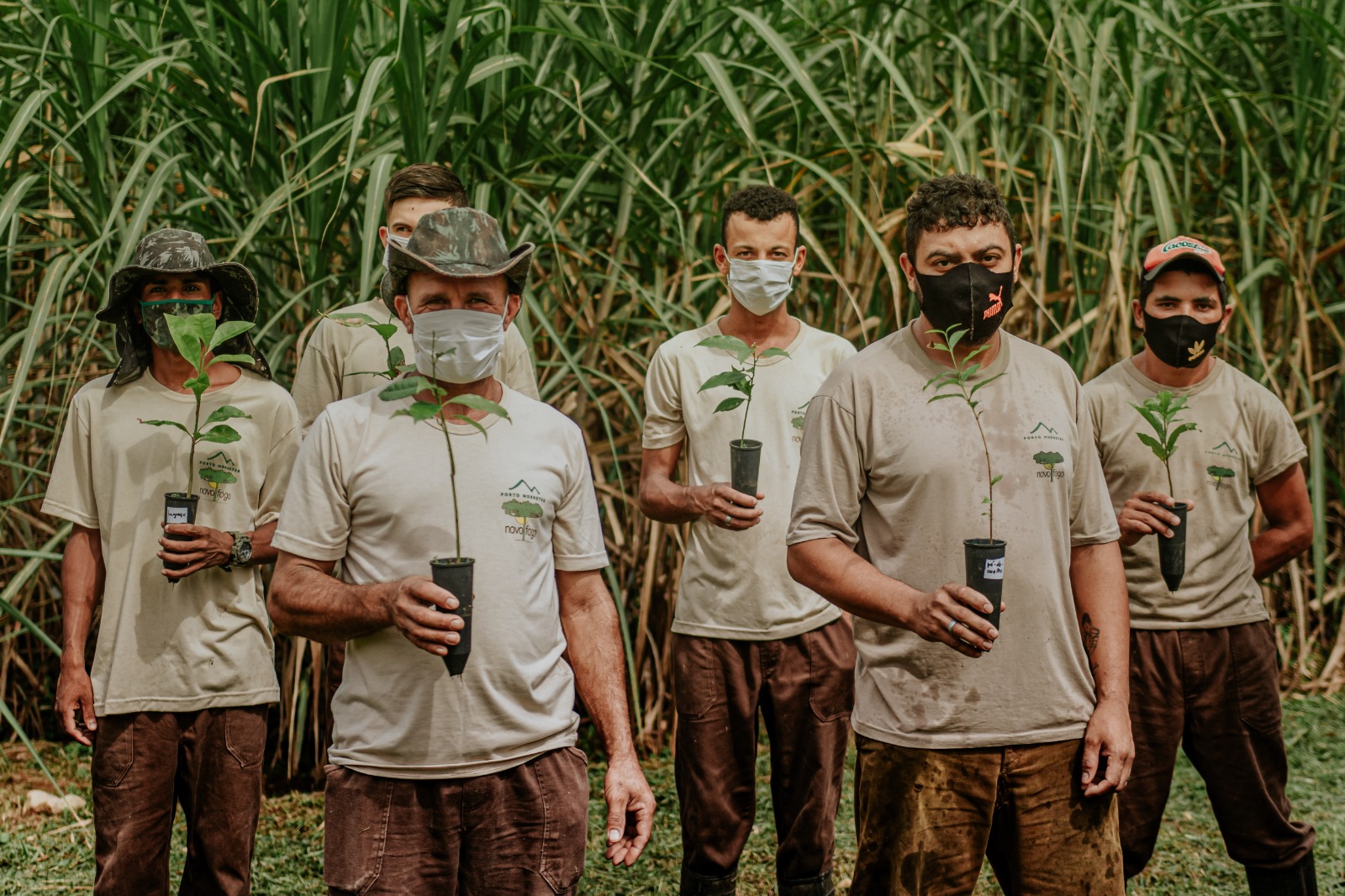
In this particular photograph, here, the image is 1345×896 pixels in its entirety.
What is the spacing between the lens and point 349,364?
11.8 feet

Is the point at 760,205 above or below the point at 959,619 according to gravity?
above

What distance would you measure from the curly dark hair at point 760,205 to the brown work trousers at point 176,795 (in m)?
1.83

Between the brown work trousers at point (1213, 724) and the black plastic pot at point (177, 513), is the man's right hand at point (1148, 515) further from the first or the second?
the black plastic pot at point (177, 513)

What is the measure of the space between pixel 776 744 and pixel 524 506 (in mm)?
1561

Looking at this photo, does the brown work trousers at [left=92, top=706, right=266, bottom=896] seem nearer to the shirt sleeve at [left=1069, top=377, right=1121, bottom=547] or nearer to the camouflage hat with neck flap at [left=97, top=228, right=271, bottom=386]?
the camouflage hat with neck flap at [left=97, top=228, right=271, bottom=386]

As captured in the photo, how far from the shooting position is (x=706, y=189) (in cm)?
490

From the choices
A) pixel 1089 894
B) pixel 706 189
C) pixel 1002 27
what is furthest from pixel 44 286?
pixel 1002 27

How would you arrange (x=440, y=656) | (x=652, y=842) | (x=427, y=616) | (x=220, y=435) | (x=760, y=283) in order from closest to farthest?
(x=427, y=616) < (x=440, y=656) < (x=220, y=435) < (x=760, y=283) < (x=652, y=842)

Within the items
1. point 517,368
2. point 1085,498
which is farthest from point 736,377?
point 1085,498

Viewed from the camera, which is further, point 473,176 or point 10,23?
point 10,23

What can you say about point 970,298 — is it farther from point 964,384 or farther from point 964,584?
point 964,584

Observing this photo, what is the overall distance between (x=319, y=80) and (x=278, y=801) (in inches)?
93.8

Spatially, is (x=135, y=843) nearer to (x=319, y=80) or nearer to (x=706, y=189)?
(x=319, y=80)

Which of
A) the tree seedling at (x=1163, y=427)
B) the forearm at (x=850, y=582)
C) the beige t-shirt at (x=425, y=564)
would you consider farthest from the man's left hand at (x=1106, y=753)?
the beige t-shirt at (x=425, y=564)
